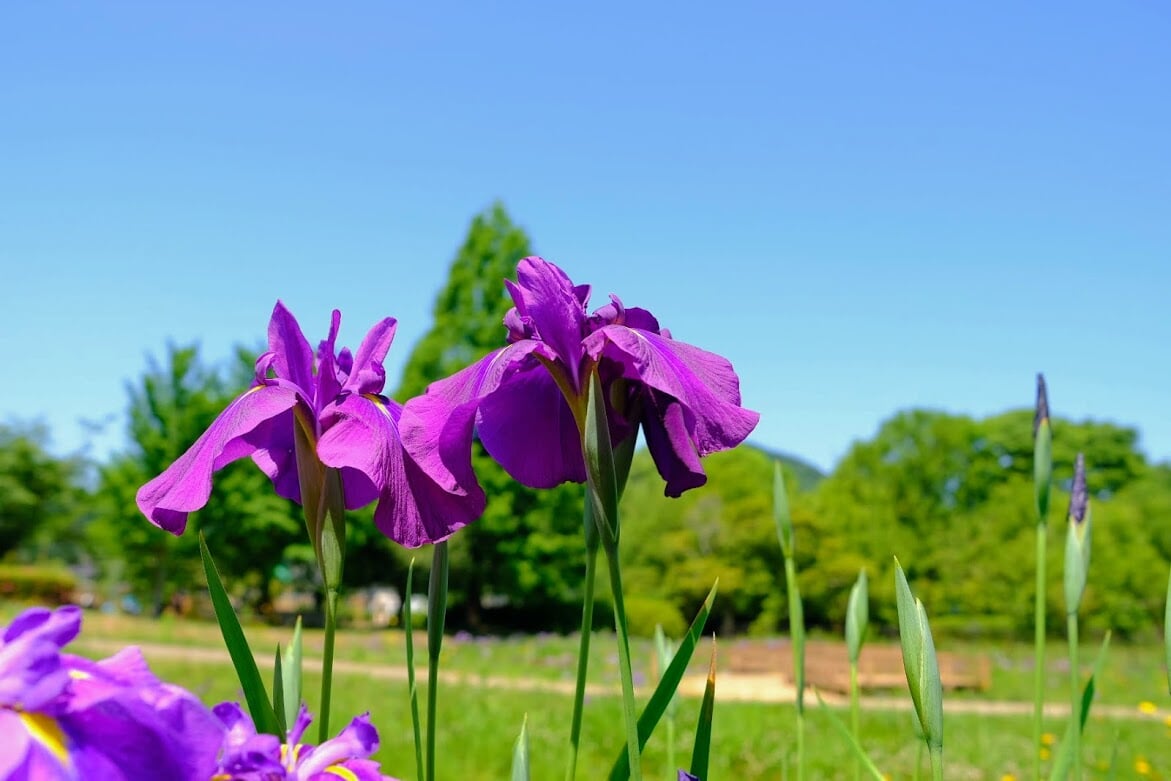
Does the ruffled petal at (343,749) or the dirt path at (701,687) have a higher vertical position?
the ruffled petal at (343,749)

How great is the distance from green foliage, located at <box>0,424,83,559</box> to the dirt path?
1945cm

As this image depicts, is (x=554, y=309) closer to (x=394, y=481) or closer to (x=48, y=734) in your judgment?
(x=394, y=481)

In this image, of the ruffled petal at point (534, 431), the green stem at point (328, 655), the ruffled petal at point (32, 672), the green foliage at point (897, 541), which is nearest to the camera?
the ruffled petal at point (32, 672)

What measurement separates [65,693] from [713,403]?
29.5 inches

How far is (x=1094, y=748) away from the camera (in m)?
7.71

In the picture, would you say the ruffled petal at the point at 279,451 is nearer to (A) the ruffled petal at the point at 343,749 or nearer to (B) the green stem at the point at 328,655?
(B) the green stem at the point at 328,655

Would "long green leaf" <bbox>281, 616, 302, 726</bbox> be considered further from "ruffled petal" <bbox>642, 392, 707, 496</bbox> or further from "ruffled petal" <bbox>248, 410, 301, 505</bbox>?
"ruffled petal" <bbox>642, 392, 707, 496</bbox>

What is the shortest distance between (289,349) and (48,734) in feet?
2.42

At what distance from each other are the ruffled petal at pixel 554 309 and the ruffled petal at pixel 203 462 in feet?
1.06

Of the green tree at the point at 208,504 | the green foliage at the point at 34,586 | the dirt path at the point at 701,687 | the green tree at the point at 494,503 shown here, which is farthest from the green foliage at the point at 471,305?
the green foliage at the point at 34,586

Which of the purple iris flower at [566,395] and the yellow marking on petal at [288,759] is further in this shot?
the purple iris flower at [566,395]

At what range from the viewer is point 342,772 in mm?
873

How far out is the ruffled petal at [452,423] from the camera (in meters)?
1.10

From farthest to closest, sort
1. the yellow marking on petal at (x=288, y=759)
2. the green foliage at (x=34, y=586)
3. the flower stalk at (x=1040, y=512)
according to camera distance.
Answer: the green foliage at (x=34, y=586)
the flower stalk at (x=1040, y=512)
the yellow marking on petal at (x=288, y=759)
